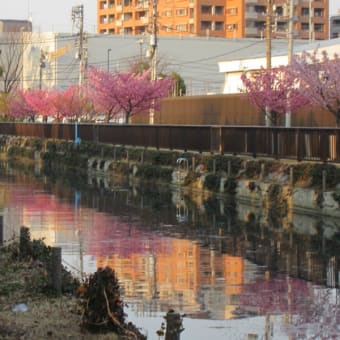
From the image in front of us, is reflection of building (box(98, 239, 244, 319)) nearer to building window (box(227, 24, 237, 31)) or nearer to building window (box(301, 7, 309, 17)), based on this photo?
building window (box(227, 24, 237, 31))

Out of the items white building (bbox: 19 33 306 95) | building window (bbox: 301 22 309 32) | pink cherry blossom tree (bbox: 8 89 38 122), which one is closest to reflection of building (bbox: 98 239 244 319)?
pink cherry blossom tree (bbox: 8 89 38 122)

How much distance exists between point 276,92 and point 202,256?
20.8 metres

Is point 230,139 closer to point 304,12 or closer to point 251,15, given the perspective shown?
point 251,15

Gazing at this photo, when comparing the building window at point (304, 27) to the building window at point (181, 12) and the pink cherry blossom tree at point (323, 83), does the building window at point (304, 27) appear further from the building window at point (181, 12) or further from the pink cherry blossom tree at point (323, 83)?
the pink cherry blossom tree at point (323, 83)

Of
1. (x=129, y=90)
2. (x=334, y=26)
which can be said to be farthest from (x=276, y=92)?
(x=334, y=26)

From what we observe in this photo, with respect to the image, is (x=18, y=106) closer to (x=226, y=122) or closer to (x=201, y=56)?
(x=201, y=56)

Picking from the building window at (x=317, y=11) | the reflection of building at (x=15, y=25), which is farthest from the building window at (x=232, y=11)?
the reflection of building at (x=15, y=25)

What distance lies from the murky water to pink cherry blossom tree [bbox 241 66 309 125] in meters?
6.93

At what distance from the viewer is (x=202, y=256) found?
19.0m

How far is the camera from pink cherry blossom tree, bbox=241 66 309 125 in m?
38.6

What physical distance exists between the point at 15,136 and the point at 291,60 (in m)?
38.7

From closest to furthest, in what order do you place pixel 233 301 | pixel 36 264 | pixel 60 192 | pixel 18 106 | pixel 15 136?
pixel 233 301 → pixel 36 264 → pixel 60 192 → pixel 15 136 → pixel 18 106

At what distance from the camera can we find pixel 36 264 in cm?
1493

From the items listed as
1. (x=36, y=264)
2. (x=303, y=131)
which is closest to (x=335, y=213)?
(x=303, y=131)
